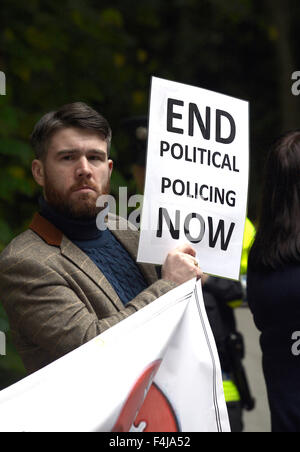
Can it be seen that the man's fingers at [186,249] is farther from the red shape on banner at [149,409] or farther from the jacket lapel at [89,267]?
the red shape on banner at [149,409]

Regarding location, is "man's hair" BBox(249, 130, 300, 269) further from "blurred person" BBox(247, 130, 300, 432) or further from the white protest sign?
the white protest sign

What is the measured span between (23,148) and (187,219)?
7.96 feet

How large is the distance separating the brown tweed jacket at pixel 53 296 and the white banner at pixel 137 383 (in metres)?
0.08

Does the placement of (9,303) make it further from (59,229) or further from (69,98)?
(69,98)

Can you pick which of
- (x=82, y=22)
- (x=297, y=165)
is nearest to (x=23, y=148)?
(x=82, y=22)

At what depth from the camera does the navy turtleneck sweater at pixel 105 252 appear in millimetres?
2316

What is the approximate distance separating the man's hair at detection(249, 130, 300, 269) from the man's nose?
2.45 ft

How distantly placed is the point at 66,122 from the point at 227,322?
1.89 m

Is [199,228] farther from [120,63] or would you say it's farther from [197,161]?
[120,63]

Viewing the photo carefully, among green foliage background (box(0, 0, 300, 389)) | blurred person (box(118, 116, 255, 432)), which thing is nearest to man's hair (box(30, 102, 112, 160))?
blurred person (box(118, 116, 255, 432))

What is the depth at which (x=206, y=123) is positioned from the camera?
7.86 ft

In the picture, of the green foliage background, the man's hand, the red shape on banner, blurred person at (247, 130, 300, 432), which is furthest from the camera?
the green foliage background

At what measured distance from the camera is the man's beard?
227cm

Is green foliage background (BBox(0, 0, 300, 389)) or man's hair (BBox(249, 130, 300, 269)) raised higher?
green foliage background (BBox(0, 0, 300, 389))
